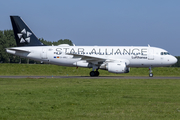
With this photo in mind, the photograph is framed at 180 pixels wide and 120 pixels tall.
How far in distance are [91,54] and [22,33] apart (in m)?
9.81

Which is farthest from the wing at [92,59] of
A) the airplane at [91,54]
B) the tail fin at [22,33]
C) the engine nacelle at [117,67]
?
the tail fin at [22,33]

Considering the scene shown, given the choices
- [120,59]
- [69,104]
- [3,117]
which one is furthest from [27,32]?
[3,117]

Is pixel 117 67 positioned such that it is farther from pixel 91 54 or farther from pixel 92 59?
pixel 91 54

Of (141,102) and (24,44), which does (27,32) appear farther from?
(141,102)

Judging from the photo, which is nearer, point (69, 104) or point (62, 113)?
point (62, 113)

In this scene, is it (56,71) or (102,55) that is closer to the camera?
(102,55)

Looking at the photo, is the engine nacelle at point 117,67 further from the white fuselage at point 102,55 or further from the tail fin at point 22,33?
the tail fin at point 22,33

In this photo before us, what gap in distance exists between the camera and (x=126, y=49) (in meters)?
36.7

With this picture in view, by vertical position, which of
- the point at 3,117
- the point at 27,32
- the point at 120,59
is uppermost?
the point at 27,32

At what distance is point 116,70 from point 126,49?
409 centimetres

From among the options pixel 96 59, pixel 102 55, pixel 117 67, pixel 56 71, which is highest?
pixel 102 55

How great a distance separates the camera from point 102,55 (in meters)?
36.7

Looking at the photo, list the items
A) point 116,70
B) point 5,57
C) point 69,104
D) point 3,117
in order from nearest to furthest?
point 3,117 < point 69,104 < point 116,70 < point 5,57

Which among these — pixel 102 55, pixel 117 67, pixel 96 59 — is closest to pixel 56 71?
pixel 102 55
